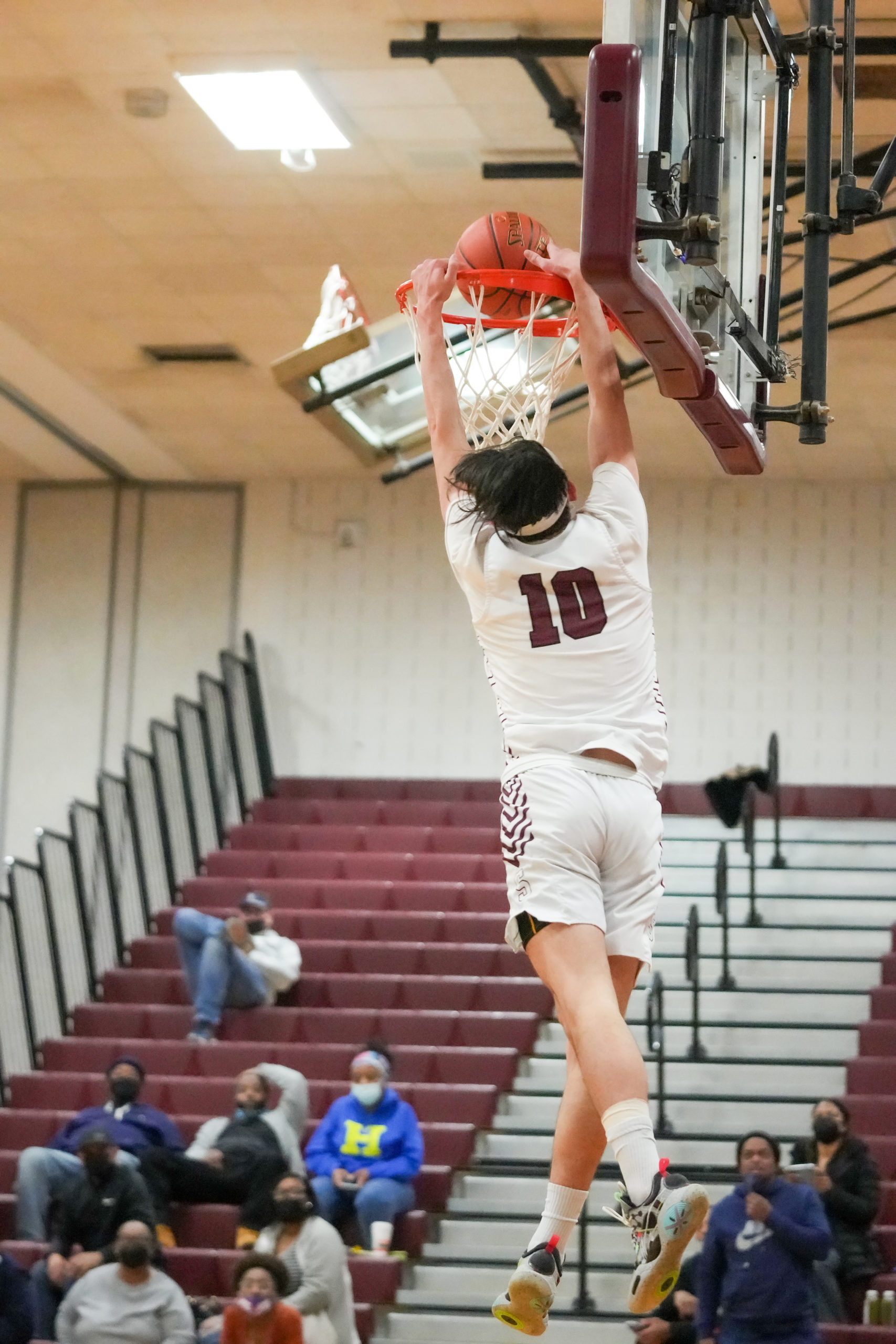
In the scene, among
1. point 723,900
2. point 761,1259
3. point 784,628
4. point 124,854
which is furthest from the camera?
point 784,628

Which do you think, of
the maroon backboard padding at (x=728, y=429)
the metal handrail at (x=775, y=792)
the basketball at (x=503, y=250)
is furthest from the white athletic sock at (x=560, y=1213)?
the metal handrail at (x=775, y=792)

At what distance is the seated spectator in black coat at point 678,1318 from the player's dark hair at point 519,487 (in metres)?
5.08

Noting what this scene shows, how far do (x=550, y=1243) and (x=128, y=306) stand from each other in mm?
9323

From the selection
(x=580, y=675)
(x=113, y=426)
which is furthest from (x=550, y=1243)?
(x=113, y=426)

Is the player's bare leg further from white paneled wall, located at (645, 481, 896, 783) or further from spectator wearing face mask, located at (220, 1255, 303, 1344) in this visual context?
white paneled wall, located at (645, 481, 896, 783)

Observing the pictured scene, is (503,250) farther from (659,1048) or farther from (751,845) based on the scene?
(751,845)

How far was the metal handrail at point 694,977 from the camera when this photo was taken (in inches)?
402

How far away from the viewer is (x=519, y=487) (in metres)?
3.74

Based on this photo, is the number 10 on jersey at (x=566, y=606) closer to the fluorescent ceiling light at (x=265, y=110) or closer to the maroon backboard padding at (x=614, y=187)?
the maroon backboard padding at (x=614, y=187)

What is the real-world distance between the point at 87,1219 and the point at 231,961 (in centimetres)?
272

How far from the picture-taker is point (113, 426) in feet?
48.2

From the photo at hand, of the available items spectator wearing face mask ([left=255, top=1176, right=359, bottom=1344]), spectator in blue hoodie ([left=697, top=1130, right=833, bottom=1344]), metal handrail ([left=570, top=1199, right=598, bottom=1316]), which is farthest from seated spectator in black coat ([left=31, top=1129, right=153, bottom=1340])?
spectator in blue hoodie ([left=697, top=1130, right=833, bottom=1344])

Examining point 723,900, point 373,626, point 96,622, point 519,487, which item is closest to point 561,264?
point 519,487

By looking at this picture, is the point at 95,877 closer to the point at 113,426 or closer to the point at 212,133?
the point at 113,426
